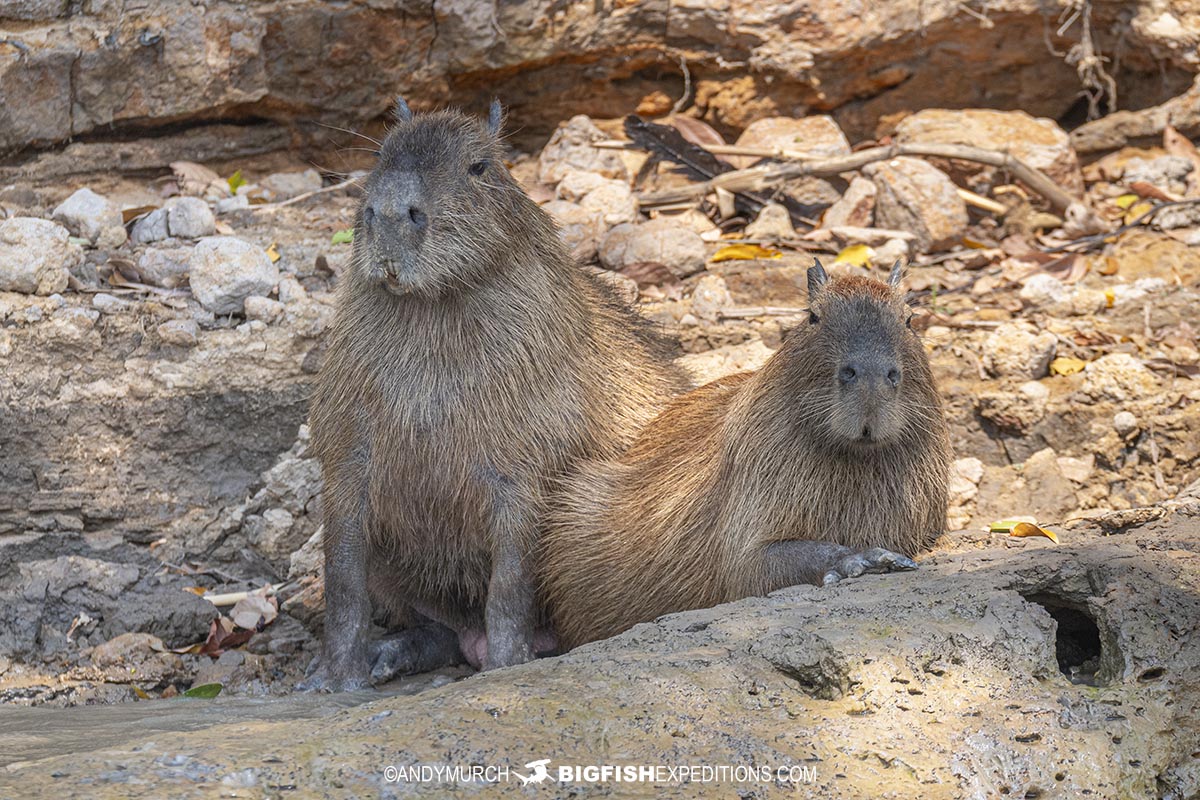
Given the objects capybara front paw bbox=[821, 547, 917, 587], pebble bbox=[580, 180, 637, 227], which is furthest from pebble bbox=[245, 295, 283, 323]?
capybara front paw bbox=[821, 547, 917, 587]

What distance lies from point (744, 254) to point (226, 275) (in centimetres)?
245

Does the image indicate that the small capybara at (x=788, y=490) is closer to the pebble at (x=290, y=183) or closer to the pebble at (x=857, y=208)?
the pebble at (x=857, y=208)

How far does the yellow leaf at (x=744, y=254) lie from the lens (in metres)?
6.94

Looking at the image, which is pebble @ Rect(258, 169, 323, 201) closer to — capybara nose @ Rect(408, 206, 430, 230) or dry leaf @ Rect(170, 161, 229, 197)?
dry leaf @ Rect(170, 161, 229, 197)

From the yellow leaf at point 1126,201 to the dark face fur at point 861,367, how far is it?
3.60 metres

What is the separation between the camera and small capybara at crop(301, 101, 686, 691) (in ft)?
15.1

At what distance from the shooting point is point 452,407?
466 cm

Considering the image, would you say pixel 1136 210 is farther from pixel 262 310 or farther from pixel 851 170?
pixel 262 310

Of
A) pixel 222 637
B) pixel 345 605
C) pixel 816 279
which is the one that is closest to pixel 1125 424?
pixel 816 279

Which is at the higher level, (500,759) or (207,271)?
(207,271)

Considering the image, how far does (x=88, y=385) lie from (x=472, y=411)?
1740 millimetres

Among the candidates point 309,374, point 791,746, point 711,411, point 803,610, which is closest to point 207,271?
point 309,374

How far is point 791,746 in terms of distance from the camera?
305cm

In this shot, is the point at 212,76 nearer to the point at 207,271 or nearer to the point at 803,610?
the point at 207,271
